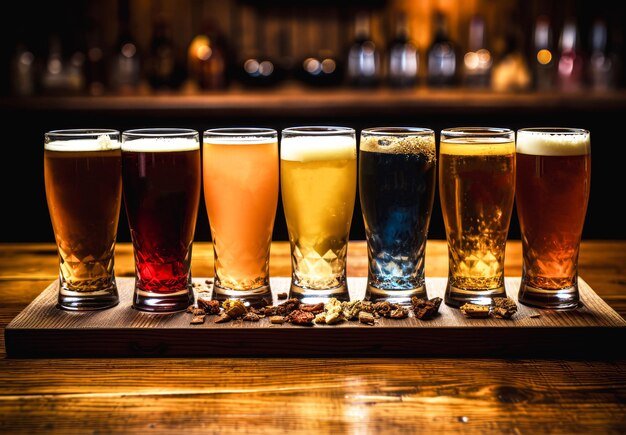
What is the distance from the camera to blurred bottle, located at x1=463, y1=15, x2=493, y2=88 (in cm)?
359

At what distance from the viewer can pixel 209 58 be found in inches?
142

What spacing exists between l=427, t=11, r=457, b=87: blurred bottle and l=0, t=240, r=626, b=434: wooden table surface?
2.68m

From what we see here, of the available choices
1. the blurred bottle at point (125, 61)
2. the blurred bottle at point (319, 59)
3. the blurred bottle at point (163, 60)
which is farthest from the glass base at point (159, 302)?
the blurred bottle at point (319, 59)

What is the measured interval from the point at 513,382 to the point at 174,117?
8.01 feet

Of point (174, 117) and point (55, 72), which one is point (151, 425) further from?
point (55, 72)

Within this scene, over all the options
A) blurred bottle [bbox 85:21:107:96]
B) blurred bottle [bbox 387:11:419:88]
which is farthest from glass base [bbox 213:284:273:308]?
blurred bottle [bbox 85:21:107:96]

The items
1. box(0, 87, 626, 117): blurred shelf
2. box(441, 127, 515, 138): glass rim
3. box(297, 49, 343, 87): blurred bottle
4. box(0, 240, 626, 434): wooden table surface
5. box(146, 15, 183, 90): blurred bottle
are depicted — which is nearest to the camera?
box(0, 240, 626, 434): wooden table surface

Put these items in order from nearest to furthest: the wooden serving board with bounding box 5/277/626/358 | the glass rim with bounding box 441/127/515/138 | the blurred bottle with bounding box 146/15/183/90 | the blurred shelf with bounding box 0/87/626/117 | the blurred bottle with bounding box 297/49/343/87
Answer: the wooden serving board with bounding box 5/277/626/358, the glass rim with bounding box 441/127/515/138, the blurred shelf with bounding box 0/87/626/117, the blurred bottle with bounding box 146/15/183/90, the blurred bottle with bounding box 297/49/343/87

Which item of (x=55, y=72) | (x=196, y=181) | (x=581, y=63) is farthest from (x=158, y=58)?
(x=196, y=181)

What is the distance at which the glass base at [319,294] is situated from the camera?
1.19m

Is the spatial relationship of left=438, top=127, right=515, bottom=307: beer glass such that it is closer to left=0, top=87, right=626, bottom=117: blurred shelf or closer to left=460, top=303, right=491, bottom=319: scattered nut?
left=460, top=303, right=491, bottom=319: scattered nut

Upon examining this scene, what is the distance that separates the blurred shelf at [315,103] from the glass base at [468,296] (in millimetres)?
1992

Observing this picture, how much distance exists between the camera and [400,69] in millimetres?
3578

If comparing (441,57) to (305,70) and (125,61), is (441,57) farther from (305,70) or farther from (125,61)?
(125,61)
